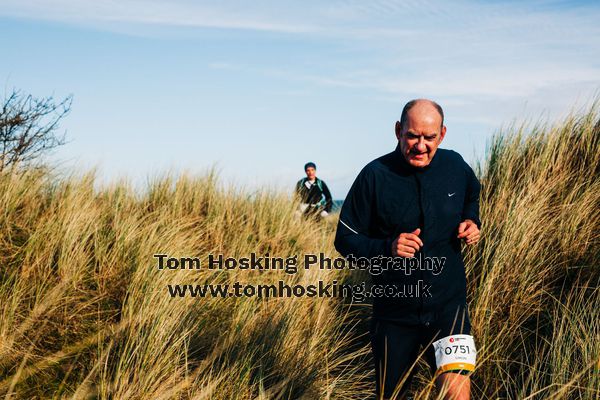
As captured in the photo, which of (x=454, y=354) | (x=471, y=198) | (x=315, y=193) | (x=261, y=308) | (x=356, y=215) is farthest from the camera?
(x=315, y=193)

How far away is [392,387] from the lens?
316cm

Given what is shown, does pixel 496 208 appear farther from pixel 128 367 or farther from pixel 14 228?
pixel 14 228

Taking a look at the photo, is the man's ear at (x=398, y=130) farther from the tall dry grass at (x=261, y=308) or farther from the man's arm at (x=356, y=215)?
the tall dry grass at (x=261, y=308)

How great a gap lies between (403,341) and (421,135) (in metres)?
1.16

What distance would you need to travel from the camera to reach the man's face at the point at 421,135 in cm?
295

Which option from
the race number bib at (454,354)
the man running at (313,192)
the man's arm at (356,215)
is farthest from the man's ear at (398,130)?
the man running at (313,192)

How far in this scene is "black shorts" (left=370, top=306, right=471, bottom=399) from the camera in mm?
3043

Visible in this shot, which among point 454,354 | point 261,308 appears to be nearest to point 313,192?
point 261,308

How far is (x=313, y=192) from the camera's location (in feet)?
39.7

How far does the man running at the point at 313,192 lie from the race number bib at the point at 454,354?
8259 millimetres

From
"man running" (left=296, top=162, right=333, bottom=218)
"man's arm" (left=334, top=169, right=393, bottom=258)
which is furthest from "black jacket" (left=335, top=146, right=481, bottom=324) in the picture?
"man running" (left=296, top=162, right=333, bottom=218)

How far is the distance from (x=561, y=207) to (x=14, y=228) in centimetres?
558

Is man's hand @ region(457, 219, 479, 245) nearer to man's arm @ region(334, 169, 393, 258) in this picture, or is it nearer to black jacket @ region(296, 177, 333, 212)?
man's arm @ region(334, 169, 393, 258)

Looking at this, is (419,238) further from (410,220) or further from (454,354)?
(454,354)
